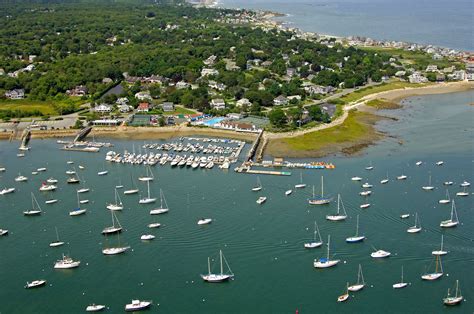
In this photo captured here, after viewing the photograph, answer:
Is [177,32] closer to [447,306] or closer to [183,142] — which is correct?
[183,142]

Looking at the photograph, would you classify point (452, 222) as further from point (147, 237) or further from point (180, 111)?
point (180, 111)

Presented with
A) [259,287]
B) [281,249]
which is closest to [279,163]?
[281,249]

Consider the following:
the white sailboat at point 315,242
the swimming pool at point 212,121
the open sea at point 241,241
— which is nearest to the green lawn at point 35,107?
the open sea at point 241,241

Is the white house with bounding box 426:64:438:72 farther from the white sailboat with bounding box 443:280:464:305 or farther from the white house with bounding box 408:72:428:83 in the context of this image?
the white sailboat with bounding box 443:280:464:305

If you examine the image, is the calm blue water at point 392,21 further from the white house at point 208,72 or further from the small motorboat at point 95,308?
the small motorboat at point 95,308

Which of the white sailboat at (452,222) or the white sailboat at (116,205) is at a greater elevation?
the white sailboat at (116,205)

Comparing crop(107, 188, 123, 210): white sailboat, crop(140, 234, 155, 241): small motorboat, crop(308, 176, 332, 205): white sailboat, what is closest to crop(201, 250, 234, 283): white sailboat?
crop(140, 234, 155, 241): small motorboat

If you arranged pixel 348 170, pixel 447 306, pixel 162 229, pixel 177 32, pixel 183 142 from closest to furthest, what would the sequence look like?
pixel 447 306
pixel 162 229
pixel 348 170
pixel 183 142
pixel 177 32
